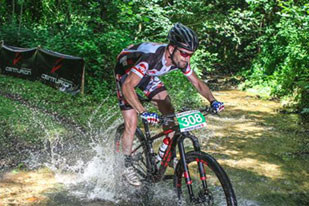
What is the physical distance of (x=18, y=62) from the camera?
43.4 ft

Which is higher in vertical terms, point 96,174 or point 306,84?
point 306,84

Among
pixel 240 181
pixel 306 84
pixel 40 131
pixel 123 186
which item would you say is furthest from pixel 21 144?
pixel 306 84

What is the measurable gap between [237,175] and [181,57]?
2.37 m

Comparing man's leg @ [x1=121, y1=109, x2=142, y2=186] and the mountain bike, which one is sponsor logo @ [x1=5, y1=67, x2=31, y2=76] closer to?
man's leg @ [x1=121, y1=109, x2=142, y2=186]

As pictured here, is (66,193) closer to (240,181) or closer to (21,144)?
(21,144)

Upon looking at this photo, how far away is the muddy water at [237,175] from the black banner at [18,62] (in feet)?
25.0

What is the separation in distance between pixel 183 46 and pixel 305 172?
125 inches

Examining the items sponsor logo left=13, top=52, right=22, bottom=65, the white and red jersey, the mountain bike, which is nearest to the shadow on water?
the mountain bike

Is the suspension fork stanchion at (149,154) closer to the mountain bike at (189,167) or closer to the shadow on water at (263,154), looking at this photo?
the mountain bike at (189,167)

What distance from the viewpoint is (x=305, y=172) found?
5309 millimetres

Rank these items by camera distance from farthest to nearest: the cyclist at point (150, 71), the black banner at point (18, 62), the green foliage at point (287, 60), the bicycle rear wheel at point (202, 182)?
the black banner at point (18, 62) → the green foliage at point (287, 60) → the cyclist at point (150, 71) → the bicycle rear wheel at point (202, 182)

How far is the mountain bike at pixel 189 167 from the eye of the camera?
3268mm

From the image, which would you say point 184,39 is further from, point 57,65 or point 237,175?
point 57,65

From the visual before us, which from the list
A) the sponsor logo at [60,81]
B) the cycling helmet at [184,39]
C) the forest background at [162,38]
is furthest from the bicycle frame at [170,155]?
the sponsor logo at [60,81]
